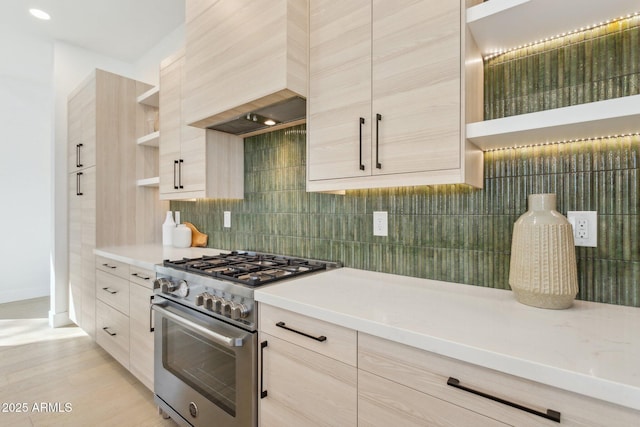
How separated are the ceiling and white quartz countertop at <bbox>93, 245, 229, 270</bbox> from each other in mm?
2142

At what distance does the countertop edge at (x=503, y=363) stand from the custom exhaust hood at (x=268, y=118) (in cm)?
113

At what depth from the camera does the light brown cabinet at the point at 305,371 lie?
1.06 m

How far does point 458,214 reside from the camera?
144 centimetres

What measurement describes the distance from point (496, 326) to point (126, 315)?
235 centimetres

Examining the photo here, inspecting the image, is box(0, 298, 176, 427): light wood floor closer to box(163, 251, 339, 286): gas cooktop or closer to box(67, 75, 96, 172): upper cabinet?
box(163, 251, 339, 286): gas cooktop

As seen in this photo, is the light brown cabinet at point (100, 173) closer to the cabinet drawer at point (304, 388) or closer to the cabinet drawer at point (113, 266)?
the cabinet drawer at point (113, 266)

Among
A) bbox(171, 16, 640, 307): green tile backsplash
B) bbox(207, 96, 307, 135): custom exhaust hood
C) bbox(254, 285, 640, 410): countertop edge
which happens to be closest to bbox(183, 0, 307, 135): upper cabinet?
bbox(207, 96, 307, 135): custom exhaust hood

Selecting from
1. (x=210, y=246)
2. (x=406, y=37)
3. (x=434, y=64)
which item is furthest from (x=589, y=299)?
(x=210, y=246)

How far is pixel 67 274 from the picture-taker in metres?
3.50

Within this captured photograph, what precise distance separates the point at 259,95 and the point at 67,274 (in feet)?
11.0

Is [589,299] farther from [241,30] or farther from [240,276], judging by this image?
[241,30]

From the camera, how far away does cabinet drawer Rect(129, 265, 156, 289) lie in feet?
6.62

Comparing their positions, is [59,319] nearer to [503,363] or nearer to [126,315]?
[126,315]

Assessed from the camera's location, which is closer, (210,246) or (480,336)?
(480,336)
